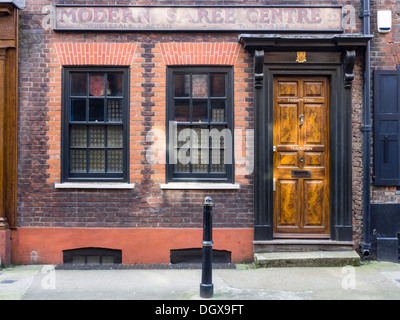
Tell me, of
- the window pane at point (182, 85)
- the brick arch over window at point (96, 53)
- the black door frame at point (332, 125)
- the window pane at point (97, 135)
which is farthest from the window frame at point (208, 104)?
the window pane at point (97, 135)

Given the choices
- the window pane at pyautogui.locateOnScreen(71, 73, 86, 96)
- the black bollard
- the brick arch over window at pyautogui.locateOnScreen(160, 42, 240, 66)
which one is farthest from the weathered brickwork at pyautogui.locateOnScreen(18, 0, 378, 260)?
the black bollard

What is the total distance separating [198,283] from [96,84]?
3.68 meters

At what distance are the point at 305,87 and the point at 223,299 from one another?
12.6 ft

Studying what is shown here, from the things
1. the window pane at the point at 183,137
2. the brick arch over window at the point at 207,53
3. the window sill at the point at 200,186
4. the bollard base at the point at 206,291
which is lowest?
the bollard base at the point at 206,291

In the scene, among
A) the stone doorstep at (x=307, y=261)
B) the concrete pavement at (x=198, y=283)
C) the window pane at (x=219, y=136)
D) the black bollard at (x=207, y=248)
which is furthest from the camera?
the window pane at (x=219, y=136)

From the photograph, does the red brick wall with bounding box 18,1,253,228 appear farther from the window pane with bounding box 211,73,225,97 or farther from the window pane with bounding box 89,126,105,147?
the window pane with bounding box 89,126,105,147

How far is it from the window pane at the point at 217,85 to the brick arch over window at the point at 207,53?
0.78ft

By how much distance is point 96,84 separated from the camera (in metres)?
7.74

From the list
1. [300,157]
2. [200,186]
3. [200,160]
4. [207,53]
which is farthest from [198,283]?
[207,53]

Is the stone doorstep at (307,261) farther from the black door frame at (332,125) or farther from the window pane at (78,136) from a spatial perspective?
the window pane at (78,136)

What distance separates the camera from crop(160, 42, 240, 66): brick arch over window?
7.59 m

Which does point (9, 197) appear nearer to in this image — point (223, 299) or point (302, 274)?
point (223, 299)

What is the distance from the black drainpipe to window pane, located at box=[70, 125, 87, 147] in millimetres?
4617

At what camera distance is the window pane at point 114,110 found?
25.4 feet
